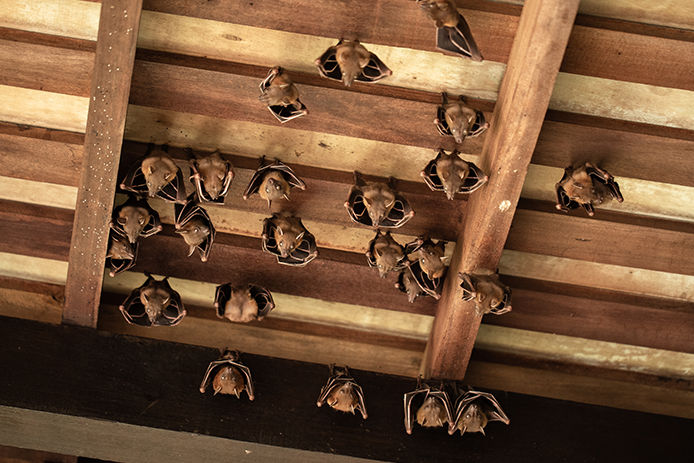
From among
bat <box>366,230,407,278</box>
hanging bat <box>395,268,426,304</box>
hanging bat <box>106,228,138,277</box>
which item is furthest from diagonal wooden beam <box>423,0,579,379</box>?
hanging bat <box>106,228,138,277</box>

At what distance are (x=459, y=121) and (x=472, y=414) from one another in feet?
6.09

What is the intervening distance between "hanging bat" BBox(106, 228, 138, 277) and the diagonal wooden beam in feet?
6.76

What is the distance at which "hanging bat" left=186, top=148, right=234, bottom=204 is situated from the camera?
428 centimetres

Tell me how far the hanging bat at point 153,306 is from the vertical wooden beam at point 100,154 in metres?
0.32

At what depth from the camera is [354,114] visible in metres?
4.39

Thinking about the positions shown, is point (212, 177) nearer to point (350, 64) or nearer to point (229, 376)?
point (350, 64)

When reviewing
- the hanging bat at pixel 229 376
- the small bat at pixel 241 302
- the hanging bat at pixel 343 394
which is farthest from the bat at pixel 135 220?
the hanging bat at pixel 343 394

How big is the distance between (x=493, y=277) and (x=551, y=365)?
1.26 meters

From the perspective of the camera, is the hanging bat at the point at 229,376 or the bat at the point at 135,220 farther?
the hanging bat at the point at 229,376

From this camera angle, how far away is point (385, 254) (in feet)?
14.5

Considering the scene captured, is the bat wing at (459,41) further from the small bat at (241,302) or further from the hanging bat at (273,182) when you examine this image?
the small bat at (241,302)

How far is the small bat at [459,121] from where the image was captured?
4.09 meters

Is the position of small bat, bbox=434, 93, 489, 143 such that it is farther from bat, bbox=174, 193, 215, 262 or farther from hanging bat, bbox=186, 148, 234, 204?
bat, bbox=174, 193, 215, 262

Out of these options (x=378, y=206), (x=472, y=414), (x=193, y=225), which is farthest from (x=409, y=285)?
(x=193, y=225)
